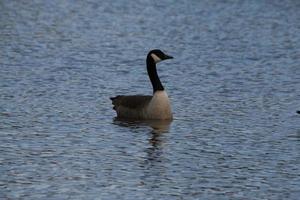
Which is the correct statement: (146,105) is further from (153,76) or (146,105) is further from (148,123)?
(153,76)

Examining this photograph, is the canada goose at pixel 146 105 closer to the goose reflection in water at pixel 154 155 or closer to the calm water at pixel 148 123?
the goose reflection in water at pixel 154 155

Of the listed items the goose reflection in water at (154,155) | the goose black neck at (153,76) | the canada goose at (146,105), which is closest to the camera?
the goose reflection in water at (154,155)

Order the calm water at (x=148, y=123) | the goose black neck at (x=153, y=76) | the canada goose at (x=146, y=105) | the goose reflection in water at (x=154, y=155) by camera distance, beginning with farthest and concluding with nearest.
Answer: the goose black neck at (x=153, y=76)
the canada goose at (x=146, y=105)
the goose reflection in water at (x=154, y=155)
the calm water at (x=148, y=123)

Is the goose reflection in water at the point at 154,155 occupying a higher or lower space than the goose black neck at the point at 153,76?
lower

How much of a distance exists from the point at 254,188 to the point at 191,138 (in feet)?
→ 12.8

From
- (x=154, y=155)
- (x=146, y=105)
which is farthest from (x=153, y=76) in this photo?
(x=154, y=155)

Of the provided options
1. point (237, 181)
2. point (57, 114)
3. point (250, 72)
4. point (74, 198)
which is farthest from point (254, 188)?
point (250, 72)

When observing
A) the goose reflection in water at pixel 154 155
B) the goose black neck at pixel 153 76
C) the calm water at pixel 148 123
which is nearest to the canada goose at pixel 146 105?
the goose black neck at pixel 153 76

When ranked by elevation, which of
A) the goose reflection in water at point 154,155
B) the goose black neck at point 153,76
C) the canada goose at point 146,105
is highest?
the goose black neck at point 153,76

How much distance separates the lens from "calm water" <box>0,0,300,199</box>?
1498 cm

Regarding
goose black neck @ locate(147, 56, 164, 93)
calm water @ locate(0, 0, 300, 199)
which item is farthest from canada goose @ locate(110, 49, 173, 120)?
calm water @ locate(0, 0, 300, 199)

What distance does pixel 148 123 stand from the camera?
2019cm

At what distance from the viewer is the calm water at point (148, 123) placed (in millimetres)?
14977

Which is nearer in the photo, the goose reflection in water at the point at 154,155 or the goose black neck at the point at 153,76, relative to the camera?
the goose reflection in water at the point at 154,155
